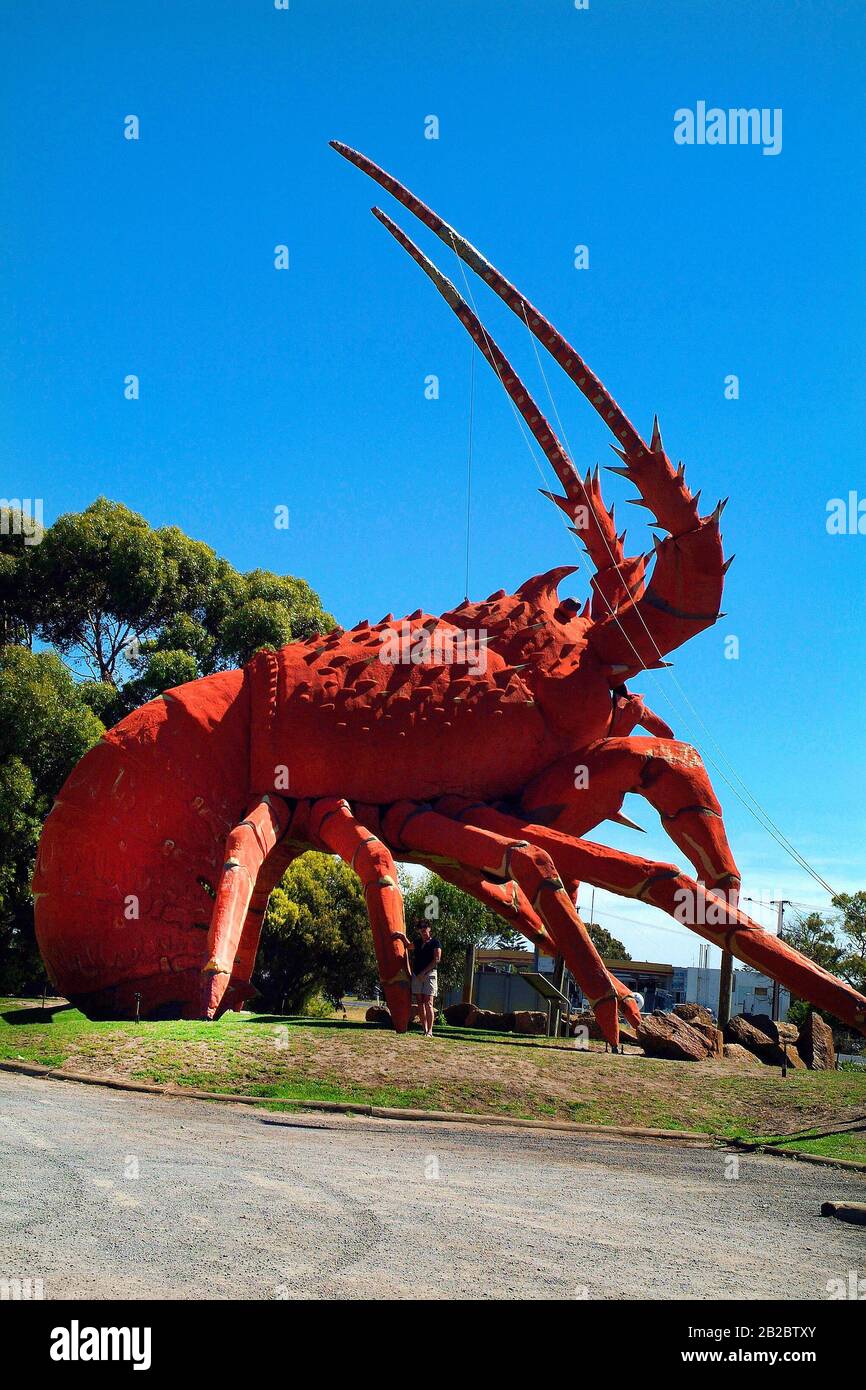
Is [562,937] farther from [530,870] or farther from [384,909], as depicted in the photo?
[384,909]

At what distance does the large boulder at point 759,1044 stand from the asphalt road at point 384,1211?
664 cm

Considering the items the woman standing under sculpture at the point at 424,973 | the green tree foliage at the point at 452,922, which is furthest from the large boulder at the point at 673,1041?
the green tree foliage at the point at 452,922

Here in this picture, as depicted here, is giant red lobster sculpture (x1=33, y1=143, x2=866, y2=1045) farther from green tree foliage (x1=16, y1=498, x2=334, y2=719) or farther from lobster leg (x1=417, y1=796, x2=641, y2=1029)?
green tree foliage (x1=16, y1=498, x2=334, y2=719)

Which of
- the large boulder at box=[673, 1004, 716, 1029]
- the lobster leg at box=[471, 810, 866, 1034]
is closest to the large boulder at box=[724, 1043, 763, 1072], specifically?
the large boulder at box=[673, 1004, 716, 1029]

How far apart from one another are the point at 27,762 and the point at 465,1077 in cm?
1652

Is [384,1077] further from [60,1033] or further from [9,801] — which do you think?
[9,801]

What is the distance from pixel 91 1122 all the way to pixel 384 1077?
3325 millimetres

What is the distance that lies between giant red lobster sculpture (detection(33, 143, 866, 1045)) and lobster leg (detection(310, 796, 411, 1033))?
0.15 metres

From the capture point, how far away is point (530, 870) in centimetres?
1288

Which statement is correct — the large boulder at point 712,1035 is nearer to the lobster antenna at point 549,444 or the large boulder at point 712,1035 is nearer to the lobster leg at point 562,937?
the lobster leg at point 562,937

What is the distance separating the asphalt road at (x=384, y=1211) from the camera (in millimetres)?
5297

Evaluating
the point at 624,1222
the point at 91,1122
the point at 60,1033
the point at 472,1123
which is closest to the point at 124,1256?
the point at 624,1222

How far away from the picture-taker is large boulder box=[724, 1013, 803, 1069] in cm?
1655
